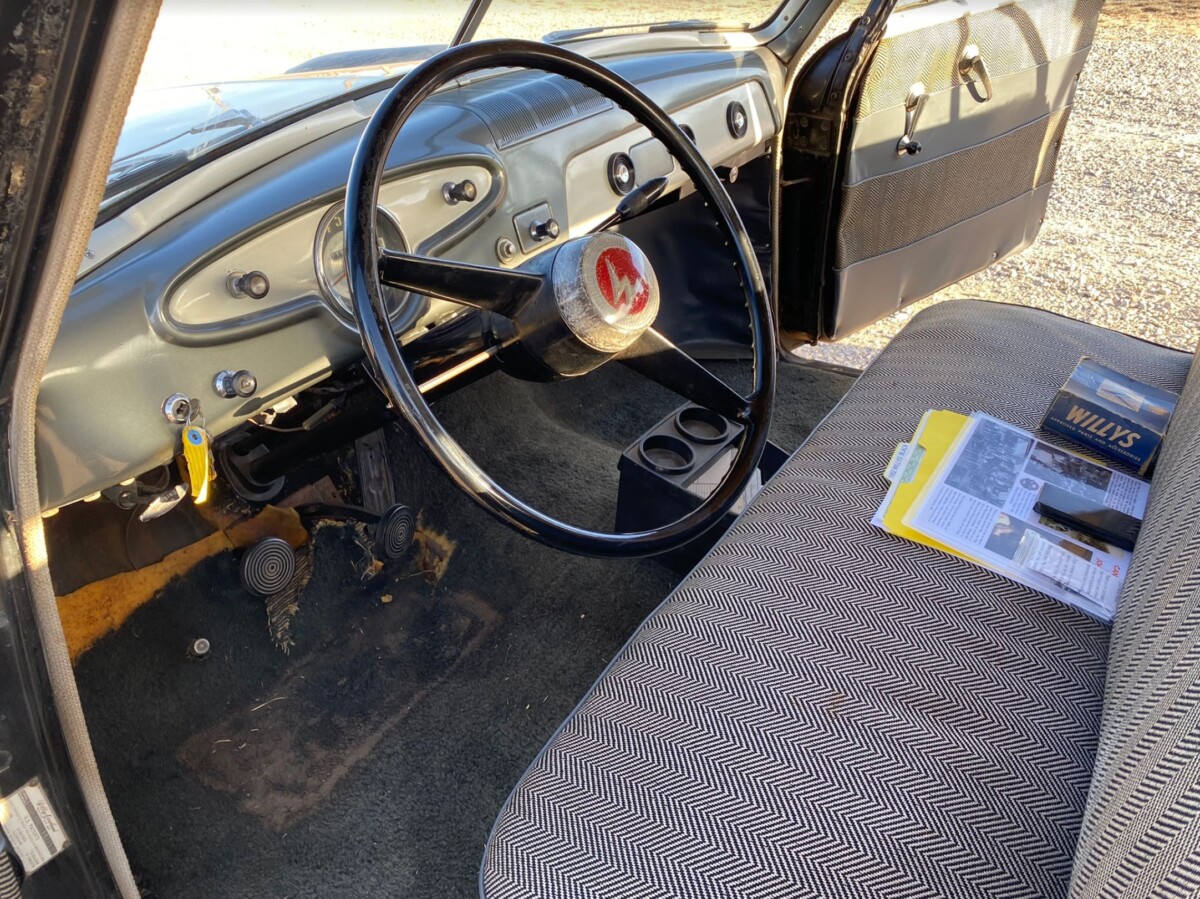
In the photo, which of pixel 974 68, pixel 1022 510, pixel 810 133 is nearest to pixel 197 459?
pixel 1022 510

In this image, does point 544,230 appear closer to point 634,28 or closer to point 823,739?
point 634,28

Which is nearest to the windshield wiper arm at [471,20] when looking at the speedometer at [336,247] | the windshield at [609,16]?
the windshield at [609,16]

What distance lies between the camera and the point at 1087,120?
445 centimetres

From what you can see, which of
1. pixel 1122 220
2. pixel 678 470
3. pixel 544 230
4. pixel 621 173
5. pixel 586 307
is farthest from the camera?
pixel 1122 220

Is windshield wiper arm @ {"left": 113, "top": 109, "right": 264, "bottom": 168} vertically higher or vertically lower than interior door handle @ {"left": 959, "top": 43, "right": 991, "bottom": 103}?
higher

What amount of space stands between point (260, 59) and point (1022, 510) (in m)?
1.38

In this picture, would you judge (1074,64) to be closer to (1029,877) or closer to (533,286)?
(533,286)

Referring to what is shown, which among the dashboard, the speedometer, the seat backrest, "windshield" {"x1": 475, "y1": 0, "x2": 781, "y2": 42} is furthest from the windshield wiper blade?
the seat backrest

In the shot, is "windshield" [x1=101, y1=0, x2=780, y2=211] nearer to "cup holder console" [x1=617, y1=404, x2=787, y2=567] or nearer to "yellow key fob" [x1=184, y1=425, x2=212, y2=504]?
"yellow key fob" [x1=184, y1=425, x2=212, y2=504]

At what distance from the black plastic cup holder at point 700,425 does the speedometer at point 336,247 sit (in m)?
0.79

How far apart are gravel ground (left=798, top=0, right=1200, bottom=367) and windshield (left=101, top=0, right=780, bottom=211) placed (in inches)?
57.5

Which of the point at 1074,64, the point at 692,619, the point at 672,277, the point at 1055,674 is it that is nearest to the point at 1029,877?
the point at 1055,674

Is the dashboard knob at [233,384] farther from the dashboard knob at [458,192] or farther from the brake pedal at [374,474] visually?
the brake pedal at [374,474]

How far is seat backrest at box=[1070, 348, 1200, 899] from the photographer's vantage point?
67 centimetres
